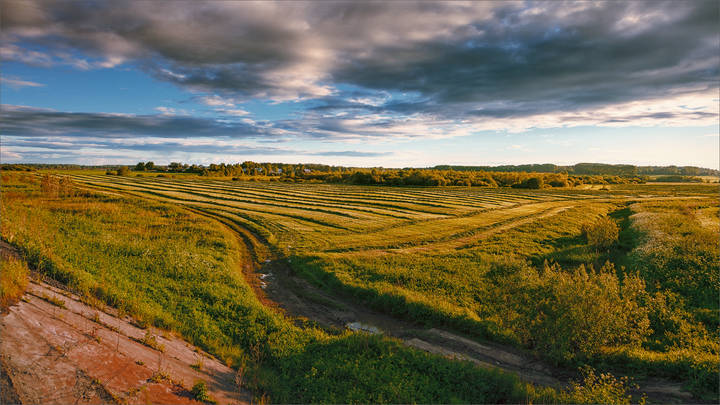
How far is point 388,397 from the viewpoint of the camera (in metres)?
9.95

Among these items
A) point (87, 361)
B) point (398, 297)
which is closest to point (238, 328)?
point (87, 361)

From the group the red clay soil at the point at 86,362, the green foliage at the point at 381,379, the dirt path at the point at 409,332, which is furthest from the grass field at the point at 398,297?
the red clay soil at the point at 86,362

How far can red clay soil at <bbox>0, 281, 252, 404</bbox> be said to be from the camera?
23.0 feet

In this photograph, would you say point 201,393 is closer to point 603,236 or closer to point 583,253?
point 583,253

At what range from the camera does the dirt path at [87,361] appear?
7.02 meters

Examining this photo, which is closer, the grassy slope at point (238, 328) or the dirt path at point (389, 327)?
the grassy slope at point (238, 328)

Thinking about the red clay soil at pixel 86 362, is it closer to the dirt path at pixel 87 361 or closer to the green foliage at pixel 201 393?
the dirt path at pixel 87 361

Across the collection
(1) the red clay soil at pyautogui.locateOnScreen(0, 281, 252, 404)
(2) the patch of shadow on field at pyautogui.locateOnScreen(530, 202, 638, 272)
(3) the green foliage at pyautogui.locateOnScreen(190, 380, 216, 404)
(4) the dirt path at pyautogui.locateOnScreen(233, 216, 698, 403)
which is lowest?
(4) the dirt path at pyautogui.locateOnScreen(233, 216, 698, 403)


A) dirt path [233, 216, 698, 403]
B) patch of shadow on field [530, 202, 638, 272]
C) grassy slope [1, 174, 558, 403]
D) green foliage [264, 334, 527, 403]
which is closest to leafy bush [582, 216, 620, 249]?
patch of shadow on field [530, 202, 638, 272]

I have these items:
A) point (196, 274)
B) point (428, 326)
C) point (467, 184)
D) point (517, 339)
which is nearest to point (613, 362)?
point (517, 339)

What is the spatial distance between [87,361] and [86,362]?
0.04m

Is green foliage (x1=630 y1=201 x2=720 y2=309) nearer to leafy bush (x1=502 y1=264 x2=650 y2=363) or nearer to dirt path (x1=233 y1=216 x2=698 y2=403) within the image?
leafy bush (x1=502 y1=264 x2=650 y2=363)

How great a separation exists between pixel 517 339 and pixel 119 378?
49.5ft

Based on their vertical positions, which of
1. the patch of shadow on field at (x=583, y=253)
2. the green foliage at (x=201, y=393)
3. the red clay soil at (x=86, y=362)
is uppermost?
the red clay soil at (x=86, y=362)
